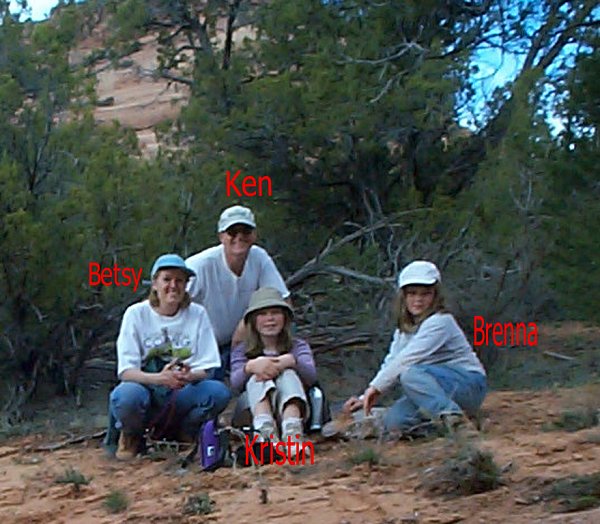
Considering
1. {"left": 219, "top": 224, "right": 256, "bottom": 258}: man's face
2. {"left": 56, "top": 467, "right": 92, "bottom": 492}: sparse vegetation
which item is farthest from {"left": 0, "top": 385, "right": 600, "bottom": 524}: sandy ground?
{"left": 219, "top": 224, "right": 256, "bottom": 258}: man's face

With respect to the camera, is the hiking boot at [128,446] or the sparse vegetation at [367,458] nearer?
the sparse vegetation at [367,458]

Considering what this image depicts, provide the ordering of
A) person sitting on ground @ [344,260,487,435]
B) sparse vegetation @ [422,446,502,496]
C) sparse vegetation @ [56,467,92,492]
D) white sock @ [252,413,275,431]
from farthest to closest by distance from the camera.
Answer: person sitting on ground @ [344,260,487,435]
white sock @ [252,413,275,431]
sparse vegetation @ [56,467,92,492]
sparse vegetation @ [422,446,502,496]

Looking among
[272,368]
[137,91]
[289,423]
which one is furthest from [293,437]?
[137,91]

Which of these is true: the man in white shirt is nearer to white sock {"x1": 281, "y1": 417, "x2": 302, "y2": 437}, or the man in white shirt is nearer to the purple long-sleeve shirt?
the purple long-sleeve shirt

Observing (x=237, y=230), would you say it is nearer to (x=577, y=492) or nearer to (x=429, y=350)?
(x=429, y=350)

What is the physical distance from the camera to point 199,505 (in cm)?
472

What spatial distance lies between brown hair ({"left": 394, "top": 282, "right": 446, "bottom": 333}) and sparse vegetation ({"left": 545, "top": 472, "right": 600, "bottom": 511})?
1900mm

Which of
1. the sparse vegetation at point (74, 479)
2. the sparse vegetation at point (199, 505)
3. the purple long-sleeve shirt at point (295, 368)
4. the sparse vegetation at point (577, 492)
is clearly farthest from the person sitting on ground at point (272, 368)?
the sparse vegetation at point (577, 492)

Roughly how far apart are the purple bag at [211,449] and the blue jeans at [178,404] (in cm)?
46

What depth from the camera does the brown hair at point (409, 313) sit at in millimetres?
6293

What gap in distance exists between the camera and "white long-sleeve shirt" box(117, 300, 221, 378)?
6.23 meters

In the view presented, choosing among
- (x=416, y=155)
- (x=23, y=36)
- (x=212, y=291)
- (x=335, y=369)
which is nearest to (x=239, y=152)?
(x=416, y=155)

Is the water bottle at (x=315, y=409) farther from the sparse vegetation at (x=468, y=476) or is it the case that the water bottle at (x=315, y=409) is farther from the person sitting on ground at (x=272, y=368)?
the sparse vegetation at (x=468, y=476)

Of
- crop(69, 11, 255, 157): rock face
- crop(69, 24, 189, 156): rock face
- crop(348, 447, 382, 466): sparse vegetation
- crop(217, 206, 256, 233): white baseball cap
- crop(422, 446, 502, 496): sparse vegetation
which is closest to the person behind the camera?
crop(422, 446, 502, 496): sparse vegetation
